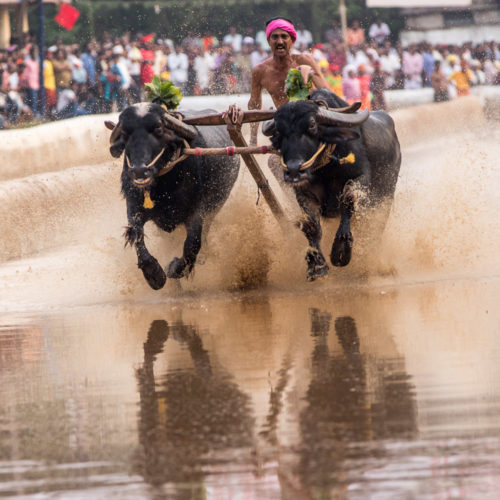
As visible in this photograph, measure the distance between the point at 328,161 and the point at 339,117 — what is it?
343 millimetres

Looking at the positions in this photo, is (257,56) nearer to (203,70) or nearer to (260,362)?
(203,70)

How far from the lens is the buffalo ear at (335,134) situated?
28.7 feet

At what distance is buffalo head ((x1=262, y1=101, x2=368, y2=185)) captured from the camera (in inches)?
335

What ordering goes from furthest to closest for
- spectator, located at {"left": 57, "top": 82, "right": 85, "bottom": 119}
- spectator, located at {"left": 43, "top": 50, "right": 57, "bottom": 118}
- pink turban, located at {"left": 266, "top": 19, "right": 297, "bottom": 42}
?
1. spectator, located at {"left": 57, "top": 82, "right": 85, "bottom": 119}
2. spectator, located at {"left": 43, "top": 50, "right": 57, "bottom": 118}
3. pink turban, located at {"left": 266, "top": 19, "right": 297, "bottom": 42}

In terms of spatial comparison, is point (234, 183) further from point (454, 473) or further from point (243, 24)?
point (243, 24)

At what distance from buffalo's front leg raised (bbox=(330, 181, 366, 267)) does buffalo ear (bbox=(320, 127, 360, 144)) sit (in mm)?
455

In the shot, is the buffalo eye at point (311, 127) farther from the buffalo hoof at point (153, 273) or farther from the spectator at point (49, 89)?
the spectator at point (49, 89)

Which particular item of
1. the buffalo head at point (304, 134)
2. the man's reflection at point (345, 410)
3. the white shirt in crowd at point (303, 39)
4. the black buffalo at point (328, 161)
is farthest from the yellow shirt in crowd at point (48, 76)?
the man's reflection at point (345, 410)

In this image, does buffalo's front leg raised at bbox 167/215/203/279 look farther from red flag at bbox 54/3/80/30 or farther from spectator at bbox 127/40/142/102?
red flag at bbox 54/3/80/30

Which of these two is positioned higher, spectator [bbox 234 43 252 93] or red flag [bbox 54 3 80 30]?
red flag [bbox 54 3 80 30]

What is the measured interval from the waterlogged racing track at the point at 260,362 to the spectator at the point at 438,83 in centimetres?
1291

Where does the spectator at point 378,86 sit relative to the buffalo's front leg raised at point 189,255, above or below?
above

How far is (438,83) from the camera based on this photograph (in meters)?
26.1

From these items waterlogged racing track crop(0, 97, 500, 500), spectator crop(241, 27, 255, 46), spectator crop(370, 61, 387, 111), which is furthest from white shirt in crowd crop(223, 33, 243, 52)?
waterlogged racing track crop(0, 97, 500, 500)
